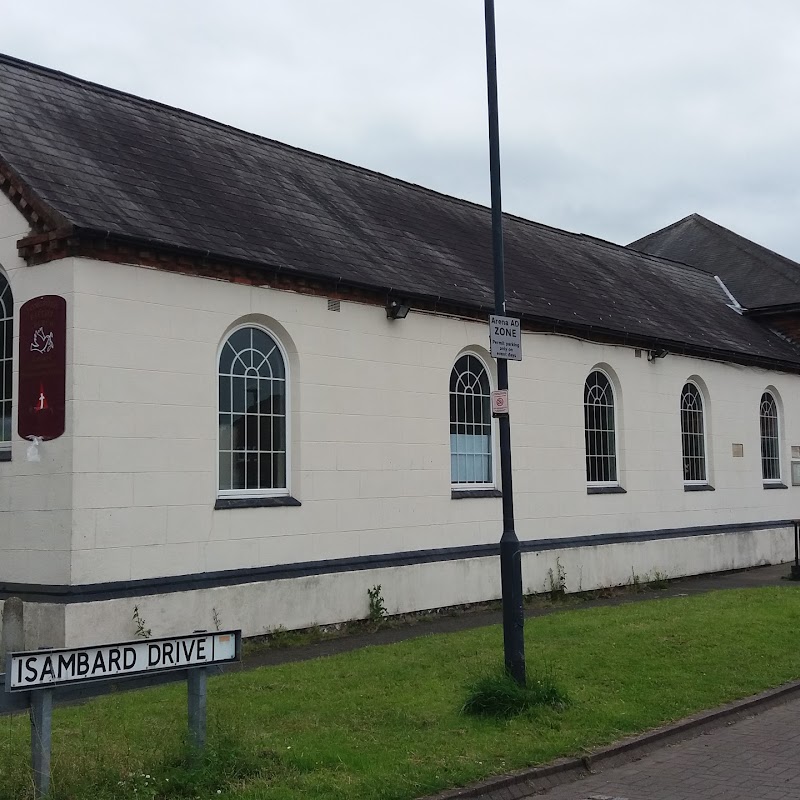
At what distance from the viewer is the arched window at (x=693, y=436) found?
69.3ft

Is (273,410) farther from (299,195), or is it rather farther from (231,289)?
(299,195)

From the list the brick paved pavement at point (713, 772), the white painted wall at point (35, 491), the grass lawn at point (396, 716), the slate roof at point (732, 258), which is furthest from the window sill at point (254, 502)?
the slate roof at point (732, 258)

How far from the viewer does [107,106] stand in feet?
51.2

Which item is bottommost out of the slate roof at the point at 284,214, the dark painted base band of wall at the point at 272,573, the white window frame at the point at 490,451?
the dark painted base band of wall at the point at 272,573

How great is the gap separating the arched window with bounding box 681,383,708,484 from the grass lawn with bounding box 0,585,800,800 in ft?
25.9

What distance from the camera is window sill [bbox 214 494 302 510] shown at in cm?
1286

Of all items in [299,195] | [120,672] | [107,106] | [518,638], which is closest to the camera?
[120,672]

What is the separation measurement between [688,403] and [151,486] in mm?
12563

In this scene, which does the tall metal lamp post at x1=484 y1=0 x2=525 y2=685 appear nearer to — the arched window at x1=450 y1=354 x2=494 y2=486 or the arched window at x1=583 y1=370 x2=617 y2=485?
the arched window at x1=450 y1=354 x2=494 y2=486

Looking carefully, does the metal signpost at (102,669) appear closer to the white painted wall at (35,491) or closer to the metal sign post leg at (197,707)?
the metal sign post leg at (197,707)

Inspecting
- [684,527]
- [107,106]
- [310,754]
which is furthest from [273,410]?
[684,527]

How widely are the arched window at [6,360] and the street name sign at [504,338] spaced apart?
6028 mm

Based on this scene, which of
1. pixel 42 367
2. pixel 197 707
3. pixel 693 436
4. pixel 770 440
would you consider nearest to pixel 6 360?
pixel 42 367

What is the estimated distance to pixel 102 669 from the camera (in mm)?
6145
